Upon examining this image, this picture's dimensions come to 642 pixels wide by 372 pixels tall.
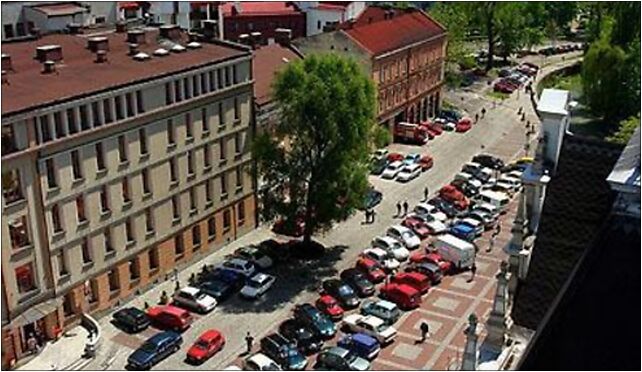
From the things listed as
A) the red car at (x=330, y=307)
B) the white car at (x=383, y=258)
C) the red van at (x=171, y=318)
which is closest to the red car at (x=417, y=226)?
the white car at (x=383, y=258)

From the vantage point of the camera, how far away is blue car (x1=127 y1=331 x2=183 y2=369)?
41.8 meters

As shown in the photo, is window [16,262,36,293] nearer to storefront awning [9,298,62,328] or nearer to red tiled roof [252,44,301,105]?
storefront awning [9,298,62,328]

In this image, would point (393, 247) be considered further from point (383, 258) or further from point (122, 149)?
point (122, 149)

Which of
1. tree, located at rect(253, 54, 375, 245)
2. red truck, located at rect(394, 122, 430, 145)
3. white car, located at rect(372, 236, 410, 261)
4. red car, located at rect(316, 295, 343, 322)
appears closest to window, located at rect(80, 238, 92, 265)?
tree, located at rect(253, 54, 375, 245)

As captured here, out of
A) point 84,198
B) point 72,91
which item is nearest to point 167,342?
point 84,198

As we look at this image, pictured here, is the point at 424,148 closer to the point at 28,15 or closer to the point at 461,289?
the point at 461,289

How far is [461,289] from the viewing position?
1981 inches

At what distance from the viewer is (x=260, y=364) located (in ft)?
135

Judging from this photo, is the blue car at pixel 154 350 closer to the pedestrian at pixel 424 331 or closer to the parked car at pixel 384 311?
the parked car at pixel 384 311

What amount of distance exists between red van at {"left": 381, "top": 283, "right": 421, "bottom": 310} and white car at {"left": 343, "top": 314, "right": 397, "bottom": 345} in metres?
2.88

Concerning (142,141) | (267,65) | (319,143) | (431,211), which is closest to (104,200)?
(142,141)

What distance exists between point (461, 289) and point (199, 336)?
16.7 m

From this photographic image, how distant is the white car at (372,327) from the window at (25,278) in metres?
17.3

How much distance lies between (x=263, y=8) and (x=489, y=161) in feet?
159
